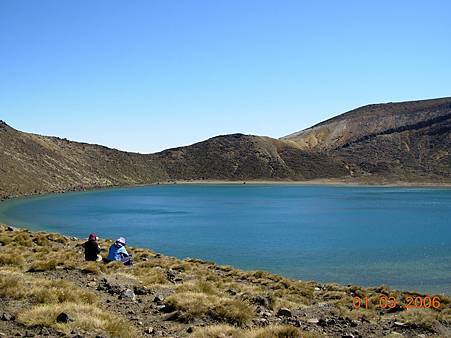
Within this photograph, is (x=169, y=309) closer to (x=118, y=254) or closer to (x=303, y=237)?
(x=118, y=254)

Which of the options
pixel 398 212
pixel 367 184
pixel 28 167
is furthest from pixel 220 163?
pixel 398 212

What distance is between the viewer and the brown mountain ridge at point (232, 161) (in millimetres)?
126625

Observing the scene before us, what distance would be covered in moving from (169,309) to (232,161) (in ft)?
571

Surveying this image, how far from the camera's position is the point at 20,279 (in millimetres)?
11039

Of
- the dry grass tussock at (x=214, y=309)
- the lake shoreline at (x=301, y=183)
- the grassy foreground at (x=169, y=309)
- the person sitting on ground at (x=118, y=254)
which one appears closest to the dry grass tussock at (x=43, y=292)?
the grassy foreground at (x=169, y=309)

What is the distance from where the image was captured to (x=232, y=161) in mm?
183750

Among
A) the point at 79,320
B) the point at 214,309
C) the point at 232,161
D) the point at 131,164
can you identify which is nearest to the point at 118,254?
the point at 214,309

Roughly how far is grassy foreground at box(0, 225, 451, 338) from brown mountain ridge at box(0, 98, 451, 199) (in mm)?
101932

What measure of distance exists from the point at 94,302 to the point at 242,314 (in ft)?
9.80

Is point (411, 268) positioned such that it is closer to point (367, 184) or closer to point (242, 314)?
point (242, 314)

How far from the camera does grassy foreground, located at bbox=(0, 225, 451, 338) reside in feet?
26.0

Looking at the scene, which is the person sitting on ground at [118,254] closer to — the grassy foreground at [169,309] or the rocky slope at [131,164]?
the grassy foreground at [169,309]

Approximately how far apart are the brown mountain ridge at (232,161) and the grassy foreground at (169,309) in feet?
334

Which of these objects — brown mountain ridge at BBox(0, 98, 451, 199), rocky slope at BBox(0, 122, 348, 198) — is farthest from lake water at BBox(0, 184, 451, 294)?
brown mountain ridge at BBox(0, 98, 451, 199)
